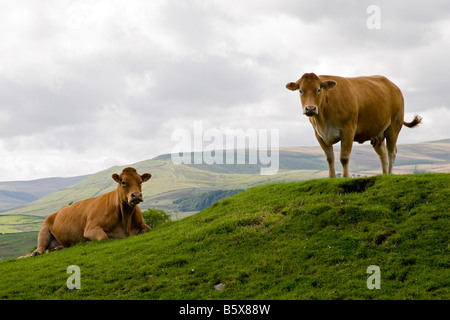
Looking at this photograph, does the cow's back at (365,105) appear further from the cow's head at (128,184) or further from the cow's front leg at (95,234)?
the cow's front leg at (95,234)

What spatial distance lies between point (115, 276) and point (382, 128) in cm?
1215

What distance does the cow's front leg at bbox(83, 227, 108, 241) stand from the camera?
67.0 ft

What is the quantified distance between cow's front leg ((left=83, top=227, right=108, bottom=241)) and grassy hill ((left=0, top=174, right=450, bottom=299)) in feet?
5.99

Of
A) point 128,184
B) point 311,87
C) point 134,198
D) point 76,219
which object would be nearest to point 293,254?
point 311,87

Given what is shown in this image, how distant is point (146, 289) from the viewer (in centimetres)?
1282

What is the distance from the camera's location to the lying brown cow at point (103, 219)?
65.3 feet

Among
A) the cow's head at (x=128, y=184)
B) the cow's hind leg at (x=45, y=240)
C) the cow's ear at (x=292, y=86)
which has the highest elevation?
the cow's ear at (x=292, y=86)

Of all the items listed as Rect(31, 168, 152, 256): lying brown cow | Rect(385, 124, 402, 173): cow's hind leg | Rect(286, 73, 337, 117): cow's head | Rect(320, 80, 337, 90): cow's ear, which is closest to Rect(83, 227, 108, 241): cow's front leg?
Rect(31, 168, 152, 256): lying brown cow

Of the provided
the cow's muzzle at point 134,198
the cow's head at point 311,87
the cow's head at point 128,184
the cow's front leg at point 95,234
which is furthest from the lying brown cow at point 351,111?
the cow's front leg at point 95,234

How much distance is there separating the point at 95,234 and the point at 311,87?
37.1 feet

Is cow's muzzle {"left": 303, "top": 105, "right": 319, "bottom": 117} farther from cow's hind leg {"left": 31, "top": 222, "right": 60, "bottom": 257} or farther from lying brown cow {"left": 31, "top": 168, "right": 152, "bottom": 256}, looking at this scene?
cow's hind leg {"left": 31, "top": 222, "right": 60, "bottom": 257}

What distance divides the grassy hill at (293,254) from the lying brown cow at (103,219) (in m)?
2.26

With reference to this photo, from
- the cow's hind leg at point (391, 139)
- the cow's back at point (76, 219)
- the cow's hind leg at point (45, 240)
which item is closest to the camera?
the cow's hind leg at point (391, 139)
